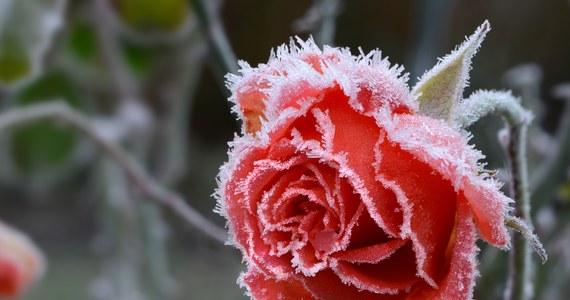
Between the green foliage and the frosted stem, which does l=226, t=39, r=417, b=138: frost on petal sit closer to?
the frosted stem

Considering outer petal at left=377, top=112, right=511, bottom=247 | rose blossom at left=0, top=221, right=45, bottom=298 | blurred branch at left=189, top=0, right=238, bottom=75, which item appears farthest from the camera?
rose blossom at left=0, top=221, right=45, bottom=298

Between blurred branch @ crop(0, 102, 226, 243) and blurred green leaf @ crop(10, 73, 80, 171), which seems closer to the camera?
blurred branch @ crop(0, 102, 226, 243)

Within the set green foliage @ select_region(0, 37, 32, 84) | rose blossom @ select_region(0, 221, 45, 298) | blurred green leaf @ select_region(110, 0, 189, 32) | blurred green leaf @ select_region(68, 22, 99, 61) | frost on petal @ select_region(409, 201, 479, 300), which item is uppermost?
blurred green leaf @ select_region(68, 22, 99, 61)

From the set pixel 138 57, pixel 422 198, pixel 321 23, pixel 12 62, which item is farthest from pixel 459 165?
pixel 138 57

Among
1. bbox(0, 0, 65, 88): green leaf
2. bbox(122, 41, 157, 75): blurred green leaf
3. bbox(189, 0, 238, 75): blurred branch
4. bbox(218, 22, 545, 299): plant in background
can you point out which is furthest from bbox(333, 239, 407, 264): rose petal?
bbox(122, 41, 157, 75): blurred green leaf

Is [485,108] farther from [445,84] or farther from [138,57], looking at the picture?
[138,57]

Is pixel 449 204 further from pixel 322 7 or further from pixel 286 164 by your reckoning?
pixel 322 7

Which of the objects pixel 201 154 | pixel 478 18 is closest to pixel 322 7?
pixel 478 18
